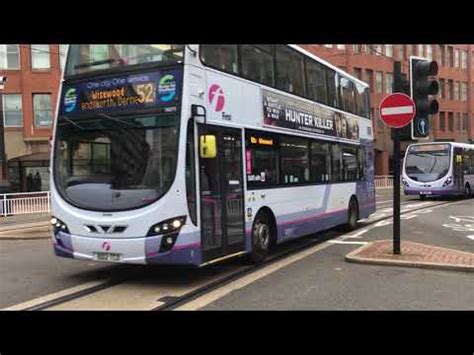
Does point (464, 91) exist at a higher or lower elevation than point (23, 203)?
higher

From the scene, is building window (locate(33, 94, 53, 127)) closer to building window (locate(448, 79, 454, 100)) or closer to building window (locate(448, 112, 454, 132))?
building window (locate(448, 112, 454, 132))

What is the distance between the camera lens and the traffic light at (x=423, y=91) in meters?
9.95

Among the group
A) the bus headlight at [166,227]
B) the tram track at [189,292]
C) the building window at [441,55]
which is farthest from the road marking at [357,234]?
the building window at [441,55]

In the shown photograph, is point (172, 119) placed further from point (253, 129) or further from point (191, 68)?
point (253, 129)

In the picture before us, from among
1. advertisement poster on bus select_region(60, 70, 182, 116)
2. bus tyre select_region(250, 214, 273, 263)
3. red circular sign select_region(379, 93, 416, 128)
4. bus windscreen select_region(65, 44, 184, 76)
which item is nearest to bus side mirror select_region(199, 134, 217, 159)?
advertisement poster on bus select_region(60, 70, 182, 116)

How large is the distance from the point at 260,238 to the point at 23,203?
16569mm

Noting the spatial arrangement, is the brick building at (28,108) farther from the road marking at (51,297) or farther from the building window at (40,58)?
the road marking at (51,297)

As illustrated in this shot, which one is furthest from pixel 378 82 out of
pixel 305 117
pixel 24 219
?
pixel 305 117

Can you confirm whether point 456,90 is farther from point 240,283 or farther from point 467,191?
point 240,283

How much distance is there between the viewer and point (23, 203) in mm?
23438

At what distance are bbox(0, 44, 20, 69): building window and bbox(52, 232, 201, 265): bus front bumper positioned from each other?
105 ft

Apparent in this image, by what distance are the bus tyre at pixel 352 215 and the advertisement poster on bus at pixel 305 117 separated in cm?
163

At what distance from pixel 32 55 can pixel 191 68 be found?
31.8 metres
